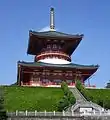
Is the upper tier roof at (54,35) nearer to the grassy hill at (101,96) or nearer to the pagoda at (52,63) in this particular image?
the pagoda at (52,63)

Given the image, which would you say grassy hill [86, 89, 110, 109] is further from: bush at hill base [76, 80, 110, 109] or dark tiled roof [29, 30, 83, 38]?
dark tiled roof [29, 30, 83, 38]

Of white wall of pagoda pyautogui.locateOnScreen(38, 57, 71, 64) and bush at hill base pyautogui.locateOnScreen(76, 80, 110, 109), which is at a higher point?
white wall of pagoda pyautogui.locateOnScreen(38, 57, 71, 64)

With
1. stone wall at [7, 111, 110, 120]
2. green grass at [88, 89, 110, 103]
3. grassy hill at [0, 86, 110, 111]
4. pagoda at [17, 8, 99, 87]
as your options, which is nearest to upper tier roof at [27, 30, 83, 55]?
pagoda at [17, 8, 99, 87]

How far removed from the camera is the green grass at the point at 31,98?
5050cm

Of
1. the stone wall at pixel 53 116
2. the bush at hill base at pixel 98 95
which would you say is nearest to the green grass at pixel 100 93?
the bush at hill base at pixel 98 95

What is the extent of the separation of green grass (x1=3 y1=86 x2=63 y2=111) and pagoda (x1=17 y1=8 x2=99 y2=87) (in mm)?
7904

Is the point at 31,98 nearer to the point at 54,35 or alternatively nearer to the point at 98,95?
the point at 98,95

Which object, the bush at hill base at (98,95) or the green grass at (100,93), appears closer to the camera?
the bush at hill base at (98,95)

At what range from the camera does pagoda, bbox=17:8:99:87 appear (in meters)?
71.6

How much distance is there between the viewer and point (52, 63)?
74.1 metres

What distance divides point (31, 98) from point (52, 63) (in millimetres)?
18874

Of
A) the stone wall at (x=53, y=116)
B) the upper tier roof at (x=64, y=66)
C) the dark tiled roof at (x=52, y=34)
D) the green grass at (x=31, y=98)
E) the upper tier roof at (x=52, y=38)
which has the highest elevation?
the dark tiled roof at (x=52, y=34)

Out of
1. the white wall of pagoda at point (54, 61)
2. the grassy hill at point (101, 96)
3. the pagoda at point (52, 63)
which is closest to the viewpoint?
the grassy hill at point (101, 96)

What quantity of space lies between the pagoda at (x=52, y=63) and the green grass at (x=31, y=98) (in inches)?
311
